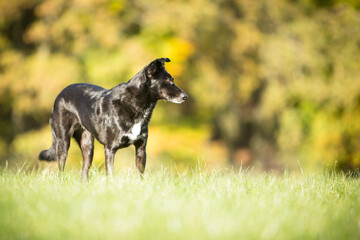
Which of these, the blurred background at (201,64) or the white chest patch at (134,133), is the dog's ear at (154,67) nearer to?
the white chest patch at (134,133)

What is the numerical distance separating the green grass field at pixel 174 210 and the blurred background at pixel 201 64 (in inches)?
413

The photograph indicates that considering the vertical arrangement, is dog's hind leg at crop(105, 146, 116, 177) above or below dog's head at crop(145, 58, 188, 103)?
below

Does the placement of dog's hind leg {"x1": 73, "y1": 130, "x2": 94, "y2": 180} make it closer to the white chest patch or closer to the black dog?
the black dog

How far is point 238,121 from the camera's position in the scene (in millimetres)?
17938

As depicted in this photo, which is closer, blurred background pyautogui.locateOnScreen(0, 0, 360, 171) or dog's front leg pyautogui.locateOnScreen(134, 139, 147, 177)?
dog's front leg pyautogui.locateOnScreen(134, 139, 147, 177)

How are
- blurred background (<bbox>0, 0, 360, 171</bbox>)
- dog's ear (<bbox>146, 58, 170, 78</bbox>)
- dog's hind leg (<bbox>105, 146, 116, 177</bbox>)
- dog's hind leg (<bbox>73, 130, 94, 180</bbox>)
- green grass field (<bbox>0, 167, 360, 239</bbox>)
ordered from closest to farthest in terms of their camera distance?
green grass field (<bbox>0, 167, 360, 239</bbox>)
dog's hind leg (<bbox>105, 146, 116, 177</bbox>)
dog's ear (<bbox>146, 58, 170, 78</bbox>)
dog's hind leg (<bbox>73, 130, 94, 180</bbox>)
blurred background (<bbox>0, 0, 360, 171</bbox>)

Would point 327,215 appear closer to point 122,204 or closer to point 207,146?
point 122,204

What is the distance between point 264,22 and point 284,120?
4588 millimetres

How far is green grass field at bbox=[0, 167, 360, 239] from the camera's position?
9.19 feet

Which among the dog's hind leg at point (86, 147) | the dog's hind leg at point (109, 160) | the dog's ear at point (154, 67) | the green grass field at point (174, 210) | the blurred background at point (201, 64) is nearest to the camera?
the green grass field at point (174, 210)

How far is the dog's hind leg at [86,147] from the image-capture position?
5316 millimetres

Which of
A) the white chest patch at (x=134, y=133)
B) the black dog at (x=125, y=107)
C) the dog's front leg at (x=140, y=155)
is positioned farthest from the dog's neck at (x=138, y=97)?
the dog's front leg at (x=140, y=155)

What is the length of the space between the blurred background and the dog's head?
950cm

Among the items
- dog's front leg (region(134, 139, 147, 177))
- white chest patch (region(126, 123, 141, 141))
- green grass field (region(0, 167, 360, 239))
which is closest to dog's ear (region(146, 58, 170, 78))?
white chest patch (region(126, 123, 141, 141))
